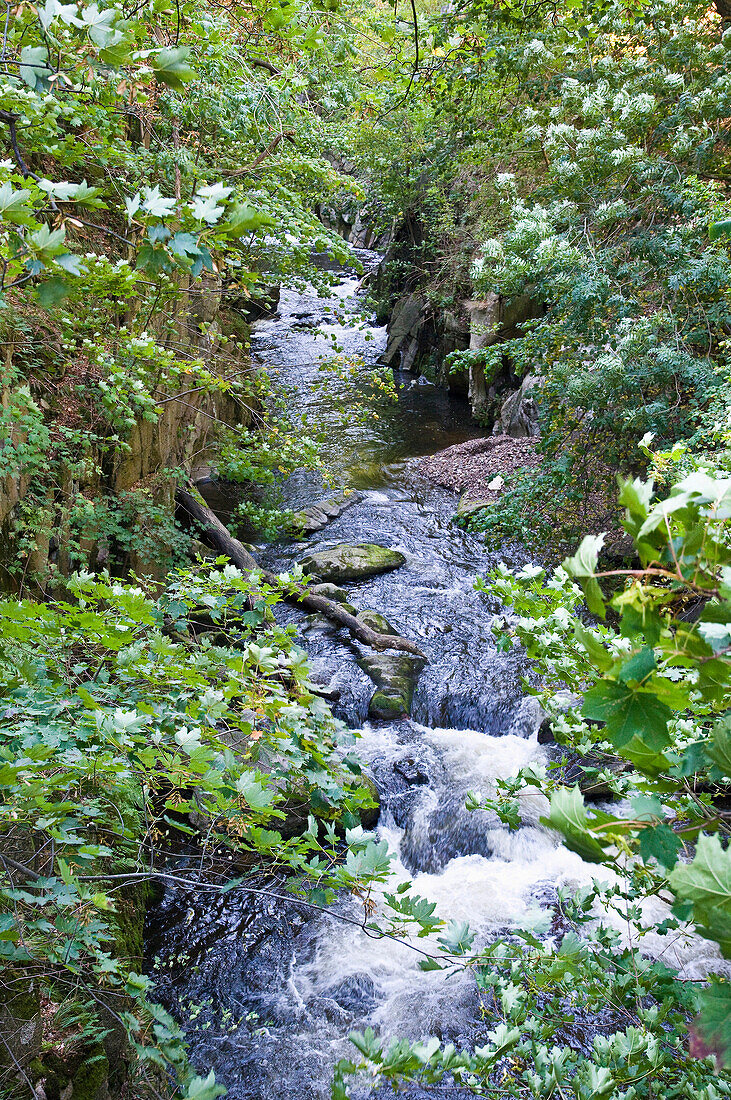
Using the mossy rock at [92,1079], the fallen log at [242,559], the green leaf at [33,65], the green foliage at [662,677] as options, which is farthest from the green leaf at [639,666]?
the fallen log at [242,559]

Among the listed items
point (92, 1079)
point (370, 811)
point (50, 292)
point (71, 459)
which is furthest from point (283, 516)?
point (50, 292)

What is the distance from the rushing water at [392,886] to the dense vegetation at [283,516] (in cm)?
39

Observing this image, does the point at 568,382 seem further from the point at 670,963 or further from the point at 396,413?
the point at 396,413

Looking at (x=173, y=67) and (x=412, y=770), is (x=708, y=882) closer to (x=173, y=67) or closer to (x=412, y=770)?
(x=173, y=67)

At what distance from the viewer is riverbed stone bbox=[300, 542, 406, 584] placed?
844cm

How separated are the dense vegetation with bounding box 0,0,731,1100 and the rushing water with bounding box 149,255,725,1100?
0.39 m

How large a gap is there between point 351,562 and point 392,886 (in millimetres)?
4678

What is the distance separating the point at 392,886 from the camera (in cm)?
455

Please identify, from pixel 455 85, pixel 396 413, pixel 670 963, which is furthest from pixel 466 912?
pixel 396 413

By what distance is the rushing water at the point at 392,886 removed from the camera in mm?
3629

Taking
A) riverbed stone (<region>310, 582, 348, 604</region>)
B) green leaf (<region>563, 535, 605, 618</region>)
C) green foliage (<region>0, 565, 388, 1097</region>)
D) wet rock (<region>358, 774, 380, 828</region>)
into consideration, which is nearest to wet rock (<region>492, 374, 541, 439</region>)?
riverbed stone (<region>310, 582, 348, 604</region>)

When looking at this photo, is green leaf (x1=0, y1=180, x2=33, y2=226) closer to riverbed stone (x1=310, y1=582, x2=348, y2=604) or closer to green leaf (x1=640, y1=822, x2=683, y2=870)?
green leaf (x1=640, y1=822, x2=683, y2=870)

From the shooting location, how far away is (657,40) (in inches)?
269

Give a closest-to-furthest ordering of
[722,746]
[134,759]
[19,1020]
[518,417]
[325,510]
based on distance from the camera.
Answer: [722,746] → [134,759] → [19,1020] → [325,510] → [518,417]
